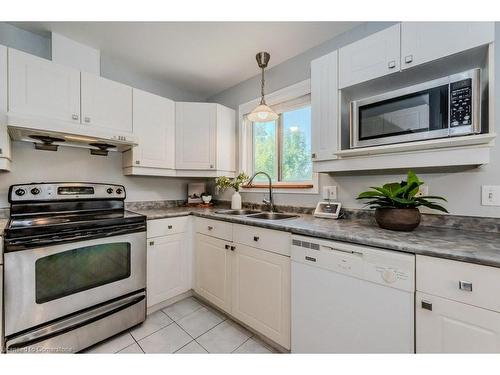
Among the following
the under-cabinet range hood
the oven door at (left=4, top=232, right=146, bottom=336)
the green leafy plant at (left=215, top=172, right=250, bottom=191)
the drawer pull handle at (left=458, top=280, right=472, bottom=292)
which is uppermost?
the under-cabinet range hood

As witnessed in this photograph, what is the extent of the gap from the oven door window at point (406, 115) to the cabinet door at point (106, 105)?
200 cm

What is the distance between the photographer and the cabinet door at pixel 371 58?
130 centimetres

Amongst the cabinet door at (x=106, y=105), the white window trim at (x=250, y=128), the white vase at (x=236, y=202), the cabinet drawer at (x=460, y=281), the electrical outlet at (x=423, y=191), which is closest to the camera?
the cabinet drawer at (x=460, y=281)

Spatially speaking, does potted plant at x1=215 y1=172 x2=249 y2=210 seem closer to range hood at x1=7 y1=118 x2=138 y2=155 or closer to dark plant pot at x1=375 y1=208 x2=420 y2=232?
range hood at x1=7 y1=118 x2=138 y2=155

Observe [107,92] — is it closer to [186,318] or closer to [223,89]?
[223,89]

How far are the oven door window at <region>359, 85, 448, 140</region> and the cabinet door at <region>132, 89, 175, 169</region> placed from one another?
6.24 feet

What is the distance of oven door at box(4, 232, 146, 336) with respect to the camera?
127 cm

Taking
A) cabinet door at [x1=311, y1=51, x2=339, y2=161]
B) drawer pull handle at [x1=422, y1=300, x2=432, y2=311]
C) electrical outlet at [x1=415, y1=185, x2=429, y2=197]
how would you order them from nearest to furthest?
drawer pull handle at [x1=422, y1=300, x2=432, y2=311], electrical outlet at [x1=415, y1=185, x2=429, y2=197], cabinet door at [x1=311, y1=51, x2=339, y2=161]

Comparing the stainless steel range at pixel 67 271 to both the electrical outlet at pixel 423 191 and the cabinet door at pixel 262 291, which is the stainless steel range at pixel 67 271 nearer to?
the cabinet door at pixel 262 291

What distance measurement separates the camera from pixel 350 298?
114 centimetres

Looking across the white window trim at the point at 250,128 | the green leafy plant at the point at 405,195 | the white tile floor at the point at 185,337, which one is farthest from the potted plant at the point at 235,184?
the green leafy plant at the point at 405,195

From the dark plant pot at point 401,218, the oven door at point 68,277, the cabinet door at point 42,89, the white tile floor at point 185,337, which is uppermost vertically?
the cabinet door at point 42,89

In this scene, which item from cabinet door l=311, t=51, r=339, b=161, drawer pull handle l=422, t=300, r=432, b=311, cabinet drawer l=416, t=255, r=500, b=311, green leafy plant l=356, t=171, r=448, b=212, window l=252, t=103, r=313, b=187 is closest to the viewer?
cabinet drawer l=416, t=255, r=500, b=311

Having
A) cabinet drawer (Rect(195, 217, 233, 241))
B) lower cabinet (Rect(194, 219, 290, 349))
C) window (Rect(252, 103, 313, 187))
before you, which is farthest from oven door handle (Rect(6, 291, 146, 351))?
window (Rect(252, 103, 313, 187))
